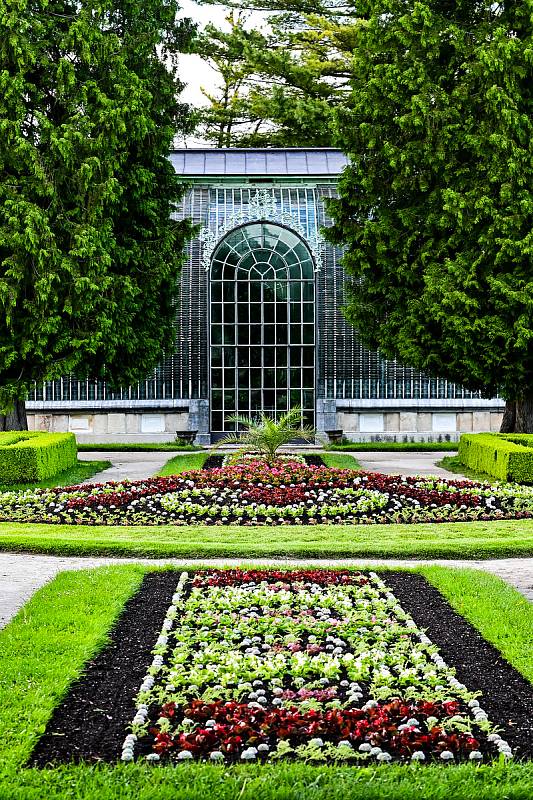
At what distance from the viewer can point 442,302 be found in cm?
1592

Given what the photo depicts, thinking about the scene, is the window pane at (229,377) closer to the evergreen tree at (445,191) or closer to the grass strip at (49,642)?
the evergreen tree at (445,191)

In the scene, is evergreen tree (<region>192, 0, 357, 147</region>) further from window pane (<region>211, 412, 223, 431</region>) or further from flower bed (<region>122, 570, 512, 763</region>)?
flower bed (<region>122, 570, 512, 763</region>)

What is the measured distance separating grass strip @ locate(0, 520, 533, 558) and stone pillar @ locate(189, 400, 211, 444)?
34.8ft

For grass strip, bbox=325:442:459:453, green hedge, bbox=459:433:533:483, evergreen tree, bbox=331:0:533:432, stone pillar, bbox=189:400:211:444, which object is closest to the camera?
green hedge, bbox=459:433:533:483

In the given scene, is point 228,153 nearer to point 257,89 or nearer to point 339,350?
point 339,350

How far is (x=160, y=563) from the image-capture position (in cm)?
834

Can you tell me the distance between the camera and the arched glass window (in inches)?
845

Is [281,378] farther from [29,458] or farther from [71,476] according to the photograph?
[29,458]

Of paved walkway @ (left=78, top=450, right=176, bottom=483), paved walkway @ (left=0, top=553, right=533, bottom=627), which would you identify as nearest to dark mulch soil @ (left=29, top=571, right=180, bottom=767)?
paved walkway @ (left=0, top=553, right=533, bottom=627)

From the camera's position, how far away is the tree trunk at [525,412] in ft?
56.3

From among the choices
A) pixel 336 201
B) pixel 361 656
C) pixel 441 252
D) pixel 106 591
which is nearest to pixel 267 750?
pixel 361 656

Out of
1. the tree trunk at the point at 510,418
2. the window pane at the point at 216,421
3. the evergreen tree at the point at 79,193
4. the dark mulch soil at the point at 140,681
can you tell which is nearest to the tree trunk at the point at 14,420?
the evergreen tree at the point at 79,193

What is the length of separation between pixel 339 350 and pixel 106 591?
14804 mm

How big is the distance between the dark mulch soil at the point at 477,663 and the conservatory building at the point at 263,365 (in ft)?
46.1
